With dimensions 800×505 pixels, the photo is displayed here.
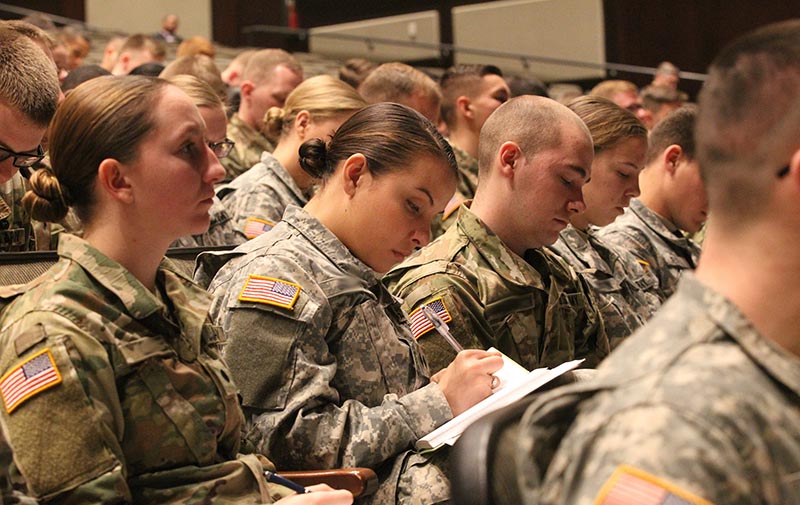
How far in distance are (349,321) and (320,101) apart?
1.48 m

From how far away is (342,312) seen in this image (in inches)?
A: 84.0

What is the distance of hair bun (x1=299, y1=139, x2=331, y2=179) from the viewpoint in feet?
7.62

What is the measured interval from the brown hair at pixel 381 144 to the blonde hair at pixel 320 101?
3.40 feet

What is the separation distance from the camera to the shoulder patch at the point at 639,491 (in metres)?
0.89

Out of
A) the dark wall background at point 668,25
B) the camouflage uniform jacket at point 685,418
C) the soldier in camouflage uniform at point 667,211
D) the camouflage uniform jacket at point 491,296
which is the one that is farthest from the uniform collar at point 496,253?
the dark wall background at point 668,25

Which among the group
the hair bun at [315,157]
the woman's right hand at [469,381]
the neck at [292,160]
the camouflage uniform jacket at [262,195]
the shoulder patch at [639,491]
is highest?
the hair bun at [315,157]

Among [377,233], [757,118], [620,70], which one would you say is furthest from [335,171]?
[620,70]

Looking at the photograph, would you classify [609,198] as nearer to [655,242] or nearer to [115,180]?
[655,242]

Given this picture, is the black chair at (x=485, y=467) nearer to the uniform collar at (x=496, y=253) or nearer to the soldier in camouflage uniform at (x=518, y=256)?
the soldier in camouflage uniform at (x=518, y=256)

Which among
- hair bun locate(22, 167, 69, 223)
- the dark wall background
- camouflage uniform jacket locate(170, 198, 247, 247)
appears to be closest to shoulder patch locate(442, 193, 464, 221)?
camouflage uniform jacket locate(170, 198, 247, 247)

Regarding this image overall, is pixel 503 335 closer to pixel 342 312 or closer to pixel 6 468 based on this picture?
pixel 342 312

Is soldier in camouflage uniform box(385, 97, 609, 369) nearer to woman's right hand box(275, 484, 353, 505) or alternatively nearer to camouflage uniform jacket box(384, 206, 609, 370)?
camouflage uniform jacket box(384, 206, 609, 370)

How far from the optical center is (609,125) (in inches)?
130

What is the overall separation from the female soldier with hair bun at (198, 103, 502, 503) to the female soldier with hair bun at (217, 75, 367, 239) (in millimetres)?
1078
